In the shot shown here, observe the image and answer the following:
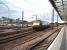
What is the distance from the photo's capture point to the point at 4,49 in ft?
38.8

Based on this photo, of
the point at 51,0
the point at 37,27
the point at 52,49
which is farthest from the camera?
the point at 37,27

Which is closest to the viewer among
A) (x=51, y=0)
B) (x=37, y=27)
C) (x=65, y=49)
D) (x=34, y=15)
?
(x=65, y=49)

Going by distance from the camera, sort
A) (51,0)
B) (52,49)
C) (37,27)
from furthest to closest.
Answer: (37,27) < (51,0) < (52,49)

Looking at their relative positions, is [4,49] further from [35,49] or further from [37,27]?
[37,27]

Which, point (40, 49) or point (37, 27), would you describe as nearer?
point (40, 49)

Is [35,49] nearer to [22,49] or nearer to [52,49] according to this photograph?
[22,49]

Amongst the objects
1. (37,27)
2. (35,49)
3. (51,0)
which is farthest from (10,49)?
(37,27)

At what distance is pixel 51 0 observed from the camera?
75.7ft

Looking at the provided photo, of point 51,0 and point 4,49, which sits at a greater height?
point 51,0

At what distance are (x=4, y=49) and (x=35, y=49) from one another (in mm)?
2168

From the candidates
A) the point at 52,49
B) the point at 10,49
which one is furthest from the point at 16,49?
the point at 52,49

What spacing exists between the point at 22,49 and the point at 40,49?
127cm

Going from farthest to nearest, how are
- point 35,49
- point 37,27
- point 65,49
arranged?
point 37,27 → point 35,49 → point 65,49

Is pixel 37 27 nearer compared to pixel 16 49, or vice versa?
pixel 16 49
